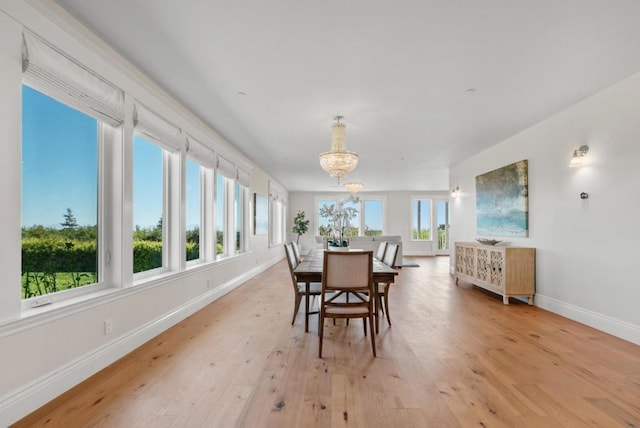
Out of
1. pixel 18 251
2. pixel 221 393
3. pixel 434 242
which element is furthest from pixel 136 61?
pixel 434 242

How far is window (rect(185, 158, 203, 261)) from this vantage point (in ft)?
14.1

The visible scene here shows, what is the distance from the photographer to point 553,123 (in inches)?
167

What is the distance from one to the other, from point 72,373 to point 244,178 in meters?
4.54

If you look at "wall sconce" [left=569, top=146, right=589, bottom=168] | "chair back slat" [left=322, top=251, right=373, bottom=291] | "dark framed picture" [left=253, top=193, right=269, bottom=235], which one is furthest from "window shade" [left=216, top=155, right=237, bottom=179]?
"wall sconce" [left=569, top=146, right=589, bottom=168]

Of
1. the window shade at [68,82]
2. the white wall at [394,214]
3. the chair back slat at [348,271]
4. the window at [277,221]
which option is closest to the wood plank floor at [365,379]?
the chair back slat at [348,271]

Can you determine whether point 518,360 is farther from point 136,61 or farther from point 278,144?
point 278,144

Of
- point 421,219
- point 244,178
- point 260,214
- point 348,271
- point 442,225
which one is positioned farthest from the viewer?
point 421,219

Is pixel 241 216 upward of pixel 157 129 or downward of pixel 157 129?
downward

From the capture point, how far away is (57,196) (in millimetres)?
2283

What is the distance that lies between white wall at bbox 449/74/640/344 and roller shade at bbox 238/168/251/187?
465cm

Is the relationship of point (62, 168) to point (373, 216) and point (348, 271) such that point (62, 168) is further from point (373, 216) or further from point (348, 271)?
point (373, 216)

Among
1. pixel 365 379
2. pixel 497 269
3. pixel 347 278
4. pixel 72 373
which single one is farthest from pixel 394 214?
pixel 72 373

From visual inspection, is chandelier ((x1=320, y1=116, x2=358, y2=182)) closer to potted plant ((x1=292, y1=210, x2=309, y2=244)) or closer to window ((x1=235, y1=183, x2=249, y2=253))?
window ((x1=235, y1=183, x2=249, y2=253))

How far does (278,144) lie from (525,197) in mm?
3933
